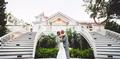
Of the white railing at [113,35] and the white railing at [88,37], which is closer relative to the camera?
the white railing at [88,37]

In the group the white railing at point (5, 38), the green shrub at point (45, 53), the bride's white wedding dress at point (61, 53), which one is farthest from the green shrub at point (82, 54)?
the bride's white wedding dress at point (61, 53)

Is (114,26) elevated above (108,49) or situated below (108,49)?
above

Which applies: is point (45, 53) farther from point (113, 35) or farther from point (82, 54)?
point (113, 35)

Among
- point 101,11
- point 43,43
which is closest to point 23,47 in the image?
point 43,43

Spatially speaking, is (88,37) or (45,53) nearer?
(45,53)

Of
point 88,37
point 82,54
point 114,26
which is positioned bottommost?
point 82,54

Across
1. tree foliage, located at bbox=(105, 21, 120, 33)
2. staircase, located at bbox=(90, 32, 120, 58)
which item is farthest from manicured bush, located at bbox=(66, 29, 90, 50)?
tree foliage, located at bbox=(105, 21, 120, 33)

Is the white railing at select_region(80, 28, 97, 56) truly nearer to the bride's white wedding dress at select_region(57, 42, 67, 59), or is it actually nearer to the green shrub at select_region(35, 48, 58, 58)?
the green shrub at select_region(35, 48, 58, 58)

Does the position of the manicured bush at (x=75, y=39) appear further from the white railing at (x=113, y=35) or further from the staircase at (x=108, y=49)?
the staircase at (x=108, y=49)

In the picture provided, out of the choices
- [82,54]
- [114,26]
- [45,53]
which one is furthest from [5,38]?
[114,26]

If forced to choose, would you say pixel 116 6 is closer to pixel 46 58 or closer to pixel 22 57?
pixel 46 58

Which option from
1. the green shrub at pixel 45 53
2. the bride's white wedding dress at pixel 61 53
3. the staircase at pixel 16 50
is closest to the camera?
the bride's white wedding dress at pixel 61 53

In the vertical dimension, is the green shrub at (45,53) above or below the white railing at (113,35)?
below

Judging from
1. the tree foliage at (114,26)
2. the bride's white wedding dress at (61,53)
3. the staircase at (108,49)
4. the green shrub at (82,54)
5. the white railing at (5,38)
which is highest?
the tree foliage at (114,26)
